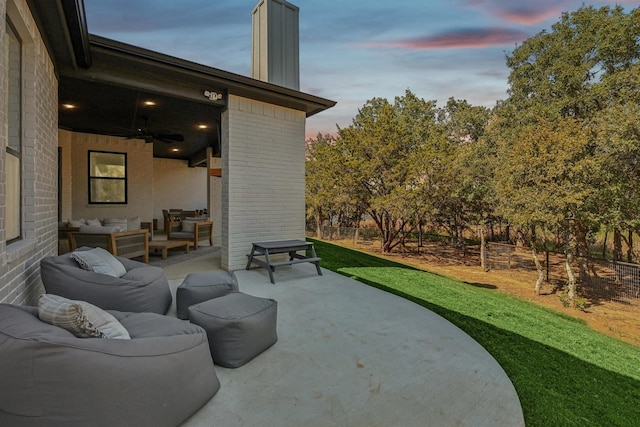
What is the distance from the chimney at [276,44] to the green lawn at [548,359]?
474 cm

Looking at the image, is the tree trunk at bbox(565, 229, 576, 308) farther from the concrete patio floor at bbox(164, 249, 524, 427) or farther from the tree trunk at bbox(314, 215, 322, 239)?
the tree trunk at bbox(314, 215, 322, 239)

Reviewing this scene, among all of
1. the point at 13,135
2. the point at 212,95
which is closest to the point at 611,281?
the point at 212,95

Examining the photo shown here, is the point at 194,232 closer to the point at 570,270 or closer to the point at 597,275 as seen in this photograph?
the point at 570,270

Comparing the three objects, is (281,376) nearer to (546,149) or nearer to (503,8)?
(503,8)

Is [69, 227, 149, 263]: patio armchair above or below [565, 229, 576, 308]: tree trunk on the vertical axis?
above

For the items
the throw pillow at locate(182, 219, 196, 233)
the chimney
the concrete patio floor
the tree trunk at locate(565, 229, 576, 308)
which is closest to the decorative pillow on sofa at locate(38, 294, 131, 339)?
the concrete patio floor

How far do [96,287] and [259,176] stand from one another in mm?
3524

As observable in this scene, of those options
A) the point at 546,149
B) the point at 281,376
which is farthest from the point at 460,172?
the point at 281,376

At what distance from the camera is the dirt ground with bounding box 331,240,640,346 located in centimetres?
719

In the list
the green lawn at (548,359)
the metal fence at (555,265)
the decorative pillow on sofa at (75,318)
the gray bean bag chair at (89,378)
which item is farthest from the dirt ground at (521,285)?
the decorative pillow on sofa at (75,318)

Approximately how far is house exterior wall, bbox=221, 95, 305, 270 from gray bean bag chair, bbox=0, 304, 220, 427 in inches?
158

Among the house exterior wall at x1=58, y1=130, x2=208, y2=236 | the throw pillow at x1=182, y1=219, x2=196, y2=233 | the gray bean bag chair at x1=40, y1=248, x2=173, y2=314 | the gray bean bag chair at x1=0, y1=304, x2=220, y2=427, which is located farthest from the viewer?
the house exterior wall at x1=58, y1=130, x2=208, y2=236

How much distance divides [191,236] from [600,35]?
47.0 feet

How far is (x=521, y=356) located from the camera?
10.6ft
